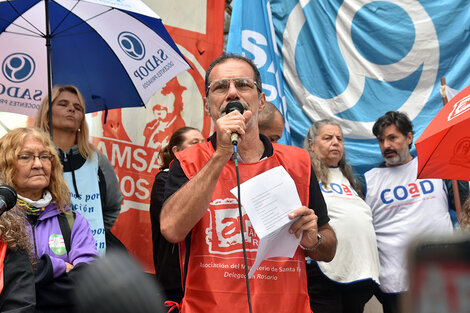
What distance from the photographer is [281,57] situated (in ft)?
20.7

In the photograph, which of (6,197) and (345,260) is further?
(345,260)

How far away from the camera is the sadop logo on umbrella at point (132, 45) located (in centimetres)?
457

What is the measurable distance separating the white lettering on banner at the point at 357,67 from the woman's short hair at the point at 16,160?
10.2ft

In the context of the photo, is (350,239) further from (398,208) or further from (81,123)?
(81,123)

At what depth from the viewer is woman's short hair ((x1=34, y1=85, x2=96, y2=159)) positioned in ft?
14.5

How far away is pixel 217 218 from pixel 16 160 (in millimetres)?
1657

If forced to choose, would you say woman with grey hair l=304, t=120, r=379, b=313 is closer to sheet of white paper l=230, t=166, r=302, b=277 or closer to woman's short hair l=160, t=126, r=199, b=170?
woman's short hair l=160, t=126, r=199, b=170

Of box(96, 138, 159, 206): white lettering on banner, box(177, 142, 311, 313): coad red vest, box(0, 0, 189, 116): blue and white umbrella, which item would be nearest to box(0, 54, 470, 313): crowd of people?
box(177, 142, 311, 313): coad red vest

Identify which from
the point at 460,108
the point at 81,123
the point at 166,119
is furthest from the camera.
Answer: the point at 166,119

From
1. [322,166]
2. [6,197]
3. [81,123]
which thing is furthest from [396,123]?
[6,197]

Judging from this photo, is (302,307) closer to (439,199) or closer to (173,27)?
(439,199)

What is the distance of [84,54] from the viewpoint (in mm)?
4699

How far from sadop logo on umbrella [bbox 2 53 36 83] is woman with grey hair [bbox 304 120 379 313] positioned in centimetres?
231

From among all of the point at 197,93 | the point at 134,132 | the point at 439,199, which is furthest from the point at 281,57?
the point at 439,199
